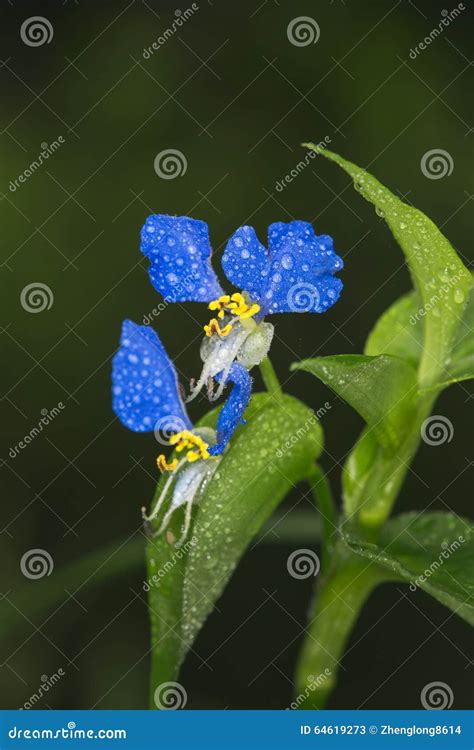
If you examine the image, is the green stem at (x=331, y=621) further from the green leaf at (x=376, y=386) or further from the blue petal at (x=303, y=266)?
the blue petal at (x=303, y=266)

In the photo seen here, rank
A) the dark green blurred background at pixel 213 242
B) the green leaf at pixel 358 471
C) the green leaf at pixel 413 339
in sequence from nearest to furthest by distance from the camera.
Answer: the green leaf at pixel 413 339, the green leaf at pixel 358 471, the dark green blurred background at pixel 213 242

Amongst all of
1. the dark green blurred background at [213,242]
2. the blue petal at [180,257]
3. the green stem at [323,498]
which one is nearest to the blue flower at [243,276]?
the blue petal at [180,257]

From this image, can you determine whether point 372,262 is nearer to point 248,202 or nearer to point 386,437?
point 248,202

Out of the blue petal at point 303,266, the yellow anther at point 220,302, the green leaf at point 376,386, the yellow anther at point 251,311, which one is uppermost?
the blue petal at point 303,266

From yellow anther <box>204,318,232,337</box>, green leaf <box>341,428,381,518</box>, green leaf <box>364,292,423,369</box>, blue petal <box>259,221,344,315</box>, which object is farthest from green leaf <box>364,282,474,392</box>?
yellow anther <box>204,318,232,337</box>

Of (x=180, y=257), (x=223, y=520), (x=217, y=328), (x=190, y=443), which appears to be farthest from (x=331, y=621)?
(x=180, y=257)

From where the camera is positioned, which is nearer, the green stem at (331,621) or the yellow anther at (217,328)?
the yellow anther at (217,328)

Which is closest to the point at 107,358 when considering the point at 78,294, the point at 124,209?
the point at 78,294
